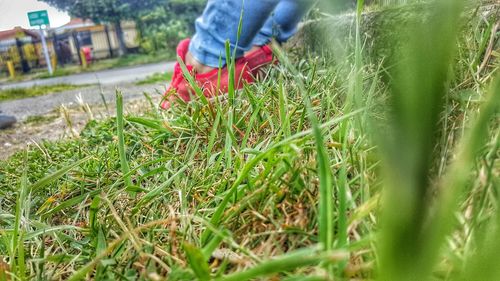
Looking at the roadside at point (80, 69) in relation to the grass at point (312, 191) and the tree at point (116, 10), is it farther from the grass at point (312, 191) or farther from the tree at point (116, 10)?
the grass at point (312, 191)

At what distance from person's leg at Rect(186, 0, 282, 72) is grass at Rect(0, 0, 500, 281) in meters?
0.26

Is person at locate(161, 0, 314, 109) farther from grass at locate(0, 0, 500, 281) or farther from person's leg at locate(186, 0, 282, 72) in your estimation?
grass at locate(0, 0, 500, 281)

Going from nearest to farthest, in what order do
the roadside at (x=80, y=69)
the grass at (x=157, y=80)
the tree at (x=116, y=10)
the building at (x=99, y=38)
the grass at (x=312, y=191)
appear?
1. the grass at (x=312, y=191)
2. the grass at (x=157, y=80)
3. the roadside at (x=80, y=69)
4. the tree at (x=116, y=10)
5. the building at (x=99, y=38)

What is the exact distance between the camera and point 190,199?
0.45 m

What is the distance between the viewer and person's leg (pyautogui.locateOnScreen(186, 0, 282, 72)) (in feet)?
3.12

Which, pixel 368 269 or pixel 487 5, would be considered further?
pixel 487 5

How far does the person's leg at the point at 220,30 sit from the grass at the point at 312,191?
255 millimetres

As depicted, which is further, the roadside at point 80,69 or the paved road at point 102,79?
the roadside at point 80,69

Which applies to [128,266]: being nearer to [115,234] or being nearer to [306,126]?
[115,234]

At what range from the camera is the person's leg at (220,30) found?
0.95m

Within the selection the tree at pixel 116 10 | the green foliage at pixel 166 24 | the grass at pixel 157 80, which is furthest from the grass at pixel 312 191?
the green foliage at pixel 166 24

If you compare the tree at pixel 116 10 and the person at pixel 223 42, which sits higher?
the tree at pixel 116 10

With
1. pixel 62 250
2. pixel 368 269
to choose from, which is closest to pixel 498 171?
pixel 368 269

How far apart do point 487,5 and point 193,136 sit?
1.55 feet
